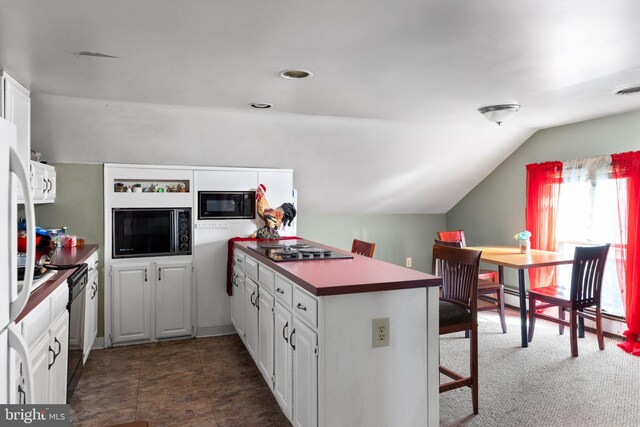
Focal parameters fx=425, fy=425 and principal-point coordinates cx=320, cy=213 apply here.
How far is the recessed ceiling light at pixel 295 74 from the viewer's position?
265 cm

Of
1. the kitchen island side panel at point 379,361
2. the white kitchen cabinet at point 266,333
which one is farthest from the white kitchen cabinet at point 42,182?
the kitchen island side panel at point 379,361

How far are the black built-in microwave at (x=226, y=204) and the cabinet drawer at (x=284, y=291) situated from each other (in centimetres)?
187

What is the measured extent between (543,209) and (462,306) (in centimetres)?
267

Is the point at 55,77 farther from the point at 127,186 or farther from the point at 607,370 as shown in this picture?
the point at 607,370

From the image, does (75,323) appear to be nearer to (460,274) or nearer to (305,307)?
(305,307)

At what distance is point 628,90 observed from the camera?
3.15 metres

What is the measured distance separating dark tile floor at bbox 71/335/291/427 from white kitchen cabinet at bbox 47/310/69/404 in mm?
390

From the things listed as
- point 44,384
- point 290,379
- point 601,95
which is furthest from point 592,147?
point 44,384

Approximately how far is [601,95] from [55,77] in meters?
3.95

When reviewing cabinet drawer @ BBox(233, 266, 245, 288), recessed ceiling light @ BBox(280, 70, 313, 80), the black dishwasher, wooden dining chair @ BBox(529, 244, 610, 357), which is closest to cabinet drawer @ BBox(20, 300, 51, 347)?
the black dishwasher

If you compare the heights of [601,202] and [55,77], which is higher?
[55,77]

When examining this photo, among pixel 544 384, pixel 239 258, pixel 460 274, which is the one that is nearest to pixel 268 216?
pixel 239 258

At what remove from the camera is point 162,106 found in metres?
3.53

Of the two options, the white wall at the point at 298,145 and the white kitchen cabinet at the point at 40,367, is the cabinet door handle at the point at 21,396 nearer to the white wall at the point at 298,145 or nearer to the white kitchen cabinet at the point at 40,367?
the white kitchen cabinet at the point at 40,367
